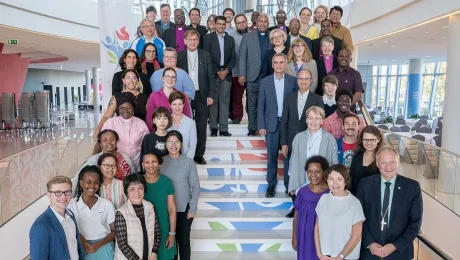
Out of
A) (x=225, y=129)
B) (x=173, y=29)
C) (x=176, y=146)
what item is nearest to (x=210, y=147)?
(x=225, y=129)

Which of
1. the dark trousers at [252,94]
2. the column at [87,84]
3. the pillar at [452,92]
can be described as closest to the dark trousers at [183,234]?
the dark trousers at [252,94]

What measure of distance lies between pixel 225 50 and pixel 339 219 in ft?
12.3

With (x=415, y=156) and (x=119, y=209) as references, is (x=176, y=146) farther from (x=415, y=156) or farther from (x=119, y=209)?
(x=415, y=156)

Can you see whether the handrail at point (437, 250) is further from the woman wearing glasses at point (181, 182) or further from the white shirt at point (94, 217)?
the white shirt at point (94, 217)

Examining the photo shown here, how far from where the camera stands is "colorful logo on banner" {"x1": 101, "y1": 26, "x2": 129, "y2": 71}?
7.20m

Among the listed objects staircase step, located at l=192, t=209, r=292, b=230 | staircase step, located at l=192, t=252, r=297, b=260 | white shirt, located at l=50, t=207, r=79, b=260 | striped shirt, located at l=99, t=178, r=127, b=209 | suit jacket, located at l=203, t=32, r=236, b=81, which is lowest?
staircase step, located at l=192, t=252, r=297, b=260

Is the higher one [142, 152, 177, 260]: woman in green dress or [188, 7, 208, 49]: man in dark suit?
[188, 7, 208, 49]: man in dark suit

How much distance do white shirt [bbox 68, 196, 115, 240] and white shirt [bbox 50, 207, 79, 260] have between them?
27 cm

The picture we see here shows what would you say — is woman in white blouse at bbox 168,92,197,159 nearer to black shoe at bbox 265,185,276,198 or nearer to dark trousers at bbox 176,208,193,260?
dark trousers at bbox 176,208,193,260

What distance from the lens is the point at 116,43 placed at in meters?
7.28

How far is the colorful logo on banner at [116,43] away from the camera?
7.20 m

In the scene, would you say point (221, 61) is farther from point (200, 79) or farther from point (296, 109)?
point (296, 109)

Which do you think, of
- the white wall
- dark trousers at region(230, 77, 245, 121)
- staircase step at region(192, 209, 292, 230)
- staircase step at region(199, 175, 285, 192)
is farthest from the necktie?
the white wall

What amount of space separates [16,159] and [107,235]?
3865mm
